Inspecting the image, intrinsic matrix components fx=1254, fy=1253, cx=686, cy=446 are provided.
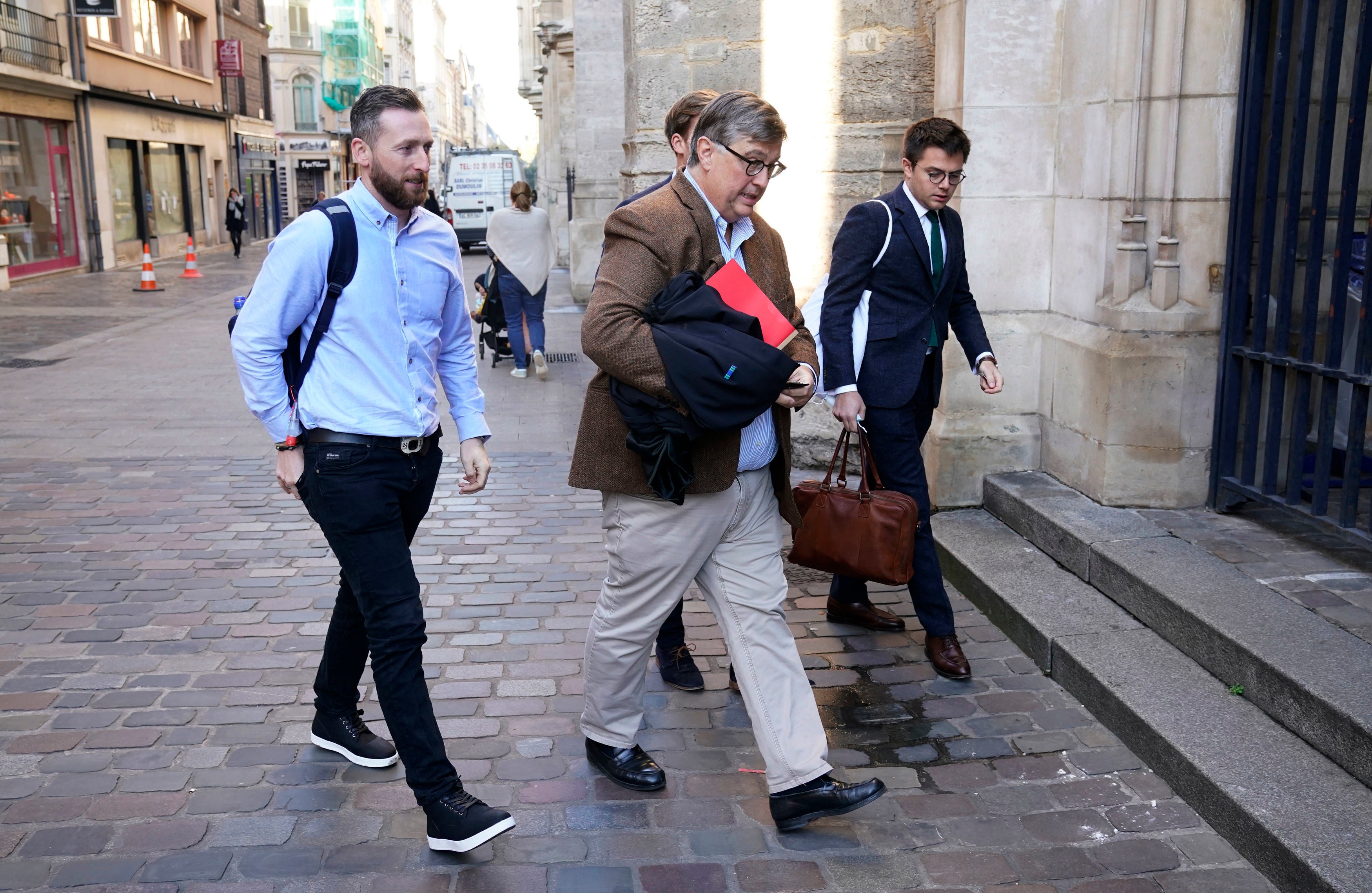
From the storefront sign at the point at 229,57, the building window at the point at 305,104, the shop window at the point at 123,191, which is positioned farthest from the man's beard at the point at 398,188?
the building window at the point at 305,104

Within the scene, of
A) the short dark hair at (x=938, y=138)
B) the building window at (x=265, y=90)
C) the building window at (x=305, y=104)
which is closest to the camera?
the short dark hair at (x=938, y=138)

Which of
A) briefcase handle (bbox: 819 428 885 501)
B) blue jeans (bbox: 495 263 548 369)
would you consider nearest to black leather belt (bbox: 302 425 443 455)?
briefcase handle (bbox: 819 428 885 501)

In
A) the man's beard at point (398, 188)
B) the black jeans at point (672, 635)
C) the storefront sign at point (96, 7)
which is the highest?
the storefront sign at point (96, 7)

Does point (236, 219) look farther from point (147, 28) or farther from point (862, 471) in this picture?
point (862, 471)

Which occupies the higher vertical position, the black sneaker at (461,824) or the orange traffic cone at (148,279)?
the orange traffic cone at (148,279)

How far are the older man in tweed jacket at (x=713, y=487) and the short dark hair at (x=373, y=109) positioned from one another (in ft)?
2.06

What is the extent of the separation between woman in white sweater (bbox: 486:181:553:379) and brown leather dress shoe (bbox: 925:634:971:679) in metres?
7.18

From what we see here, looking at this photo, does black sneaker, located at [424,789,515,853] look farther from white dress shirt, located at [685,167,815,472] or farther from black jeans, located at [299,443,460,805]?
white dress shirt, located at [685,167,815,472]

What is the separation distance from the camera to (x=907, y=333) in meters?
4.39

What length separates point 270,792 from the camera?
3547 millimetres

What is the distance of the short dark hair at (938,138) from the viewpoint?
4.18m

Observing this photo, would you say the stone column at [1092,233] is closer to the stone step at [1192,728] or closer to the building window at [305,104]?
the stone step at [1192,728]

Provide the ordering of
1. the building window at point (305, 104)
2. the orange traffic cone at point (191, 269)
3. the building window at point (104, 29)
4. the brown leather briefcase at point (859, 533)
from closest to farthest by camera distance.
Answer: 1. the brown leather briefcase at point (859, 533)
2. the orange traffic cone at point (191, 269)
3. the building window at point (104, 29)
4. the building window at point (305, 104)

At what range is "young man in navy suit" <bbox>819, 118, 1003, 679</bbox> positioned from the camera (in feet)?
14.2
